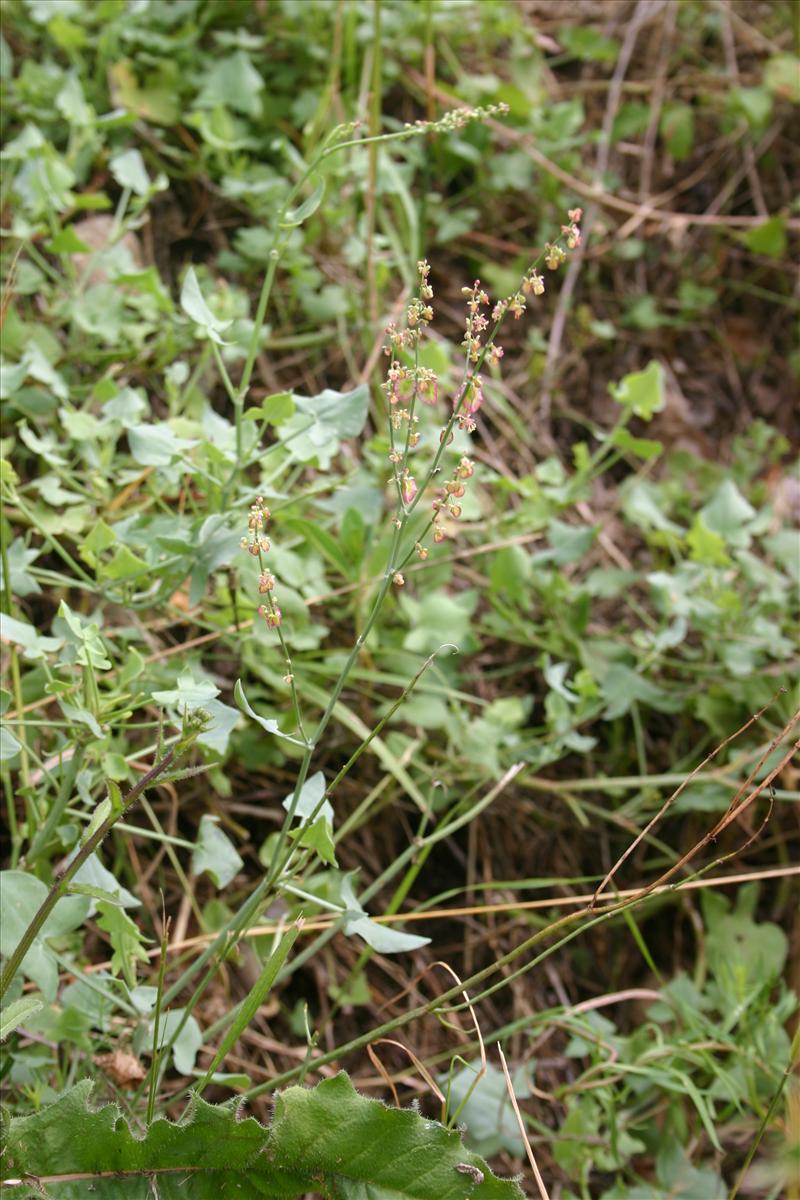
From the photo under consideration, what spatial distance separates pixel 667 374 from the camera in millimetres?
2281

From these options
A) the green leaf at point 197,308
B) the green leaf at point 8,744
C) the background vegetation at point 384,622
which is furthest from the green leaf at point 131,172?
the green leaf at point 8,744

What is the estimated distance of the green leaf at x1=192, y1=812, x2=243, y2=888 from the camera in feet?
3.72

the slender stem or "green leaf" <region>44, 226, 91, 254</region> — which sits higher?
"green leaf" <region>44, 226, 91, 254</region>

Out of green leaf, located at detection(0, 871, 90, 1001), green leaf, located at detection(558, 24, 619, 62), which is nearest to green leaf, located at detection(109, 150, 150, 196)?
green leaf, located at detection(0, 871, 90, 1001)

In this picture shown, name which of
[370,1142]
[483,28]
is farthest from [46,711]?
[483,28]

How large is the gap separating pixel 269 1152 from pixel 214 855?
30 cm

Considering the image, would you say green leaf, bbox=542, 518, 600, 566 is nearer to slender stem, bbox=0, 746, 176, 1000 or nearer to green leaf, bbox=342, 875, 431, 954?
green leaf, bbox=342, 875, 431, 954

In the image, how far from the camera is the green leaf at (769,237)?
2324 millimetres

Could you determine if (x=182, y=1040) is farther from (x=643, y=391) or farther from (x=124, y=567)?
(x=643, y=391)

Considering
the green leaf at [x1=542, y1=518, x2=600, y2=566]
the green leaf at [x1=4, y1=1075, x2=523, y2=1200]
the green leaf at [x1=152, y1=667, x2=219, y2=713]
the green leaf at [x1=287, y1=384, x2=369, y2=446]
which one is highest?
the green leaf at [x1=287, y1=384, x2=369, y2=446]

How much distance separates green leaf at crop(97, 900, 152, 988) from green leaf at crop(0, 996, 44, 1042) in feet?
0.28

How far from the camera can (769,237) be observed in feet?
7.66

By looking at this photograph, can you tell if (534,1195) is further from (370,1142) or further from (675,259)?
(675,259)

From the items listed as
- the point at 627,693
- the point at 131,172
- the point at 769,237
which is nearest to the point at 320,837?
the point at 627,693
